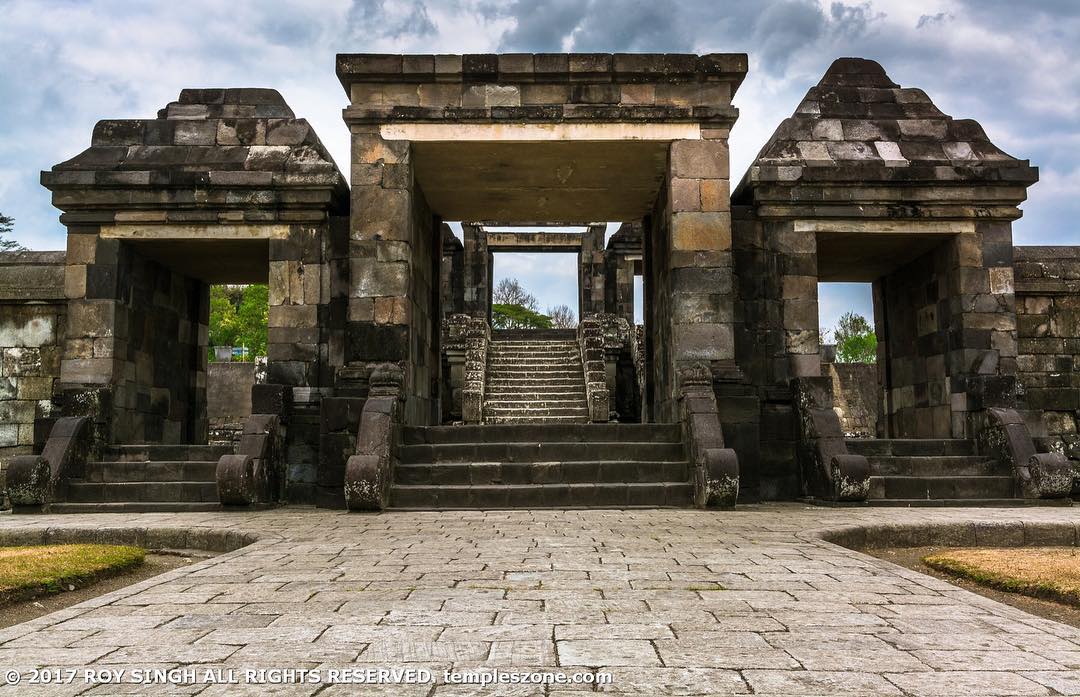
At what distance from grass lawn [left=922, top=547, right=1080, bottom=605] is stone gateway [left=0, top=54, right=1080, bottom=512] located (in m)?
2.93

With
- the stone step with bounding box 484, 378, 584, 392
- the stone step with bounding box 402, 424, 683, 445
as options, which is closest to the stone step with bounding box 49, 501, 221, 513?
the stone step with bounding box 402, 424, 683, 445

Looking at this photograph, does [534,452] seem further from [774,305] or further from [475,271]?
[475,271]

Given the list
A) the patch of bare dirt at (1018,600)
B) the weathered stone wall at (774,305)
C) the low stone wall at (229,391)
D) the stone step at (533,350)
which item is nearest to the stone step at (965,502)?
the weathered stone wall at (774,305)

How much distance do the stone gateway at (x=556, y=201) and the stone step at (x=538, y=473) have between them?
0.10 ft

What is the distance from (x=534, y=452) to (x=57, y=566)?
16.9 feet

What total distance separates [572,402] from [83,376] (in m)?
8.35

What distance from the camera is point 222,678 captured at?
290 cm

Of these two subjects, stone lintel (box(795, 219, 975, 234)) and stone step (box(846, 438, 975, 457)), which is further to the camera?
stone lintel (box(795, 219, 975, 234))

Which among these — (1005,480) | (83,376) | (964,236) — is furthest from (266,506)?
(964,236)

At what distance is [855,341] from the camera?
37.5 meters

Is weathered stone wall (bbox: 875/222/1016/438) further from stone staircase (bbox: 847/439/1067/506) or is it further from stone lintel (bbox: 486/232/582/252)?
stone lintel (bbox: 486/232/582/252)

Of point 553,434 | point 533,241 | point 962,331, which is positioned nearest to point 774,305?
point 962,331

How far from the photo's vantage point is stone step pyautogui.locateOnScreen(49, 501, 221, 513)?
9.11 metres

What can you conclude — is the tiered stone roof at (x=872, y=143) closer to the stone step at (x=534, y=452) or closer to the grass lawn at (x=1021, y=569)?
the stone step at (x=534, y=452)
